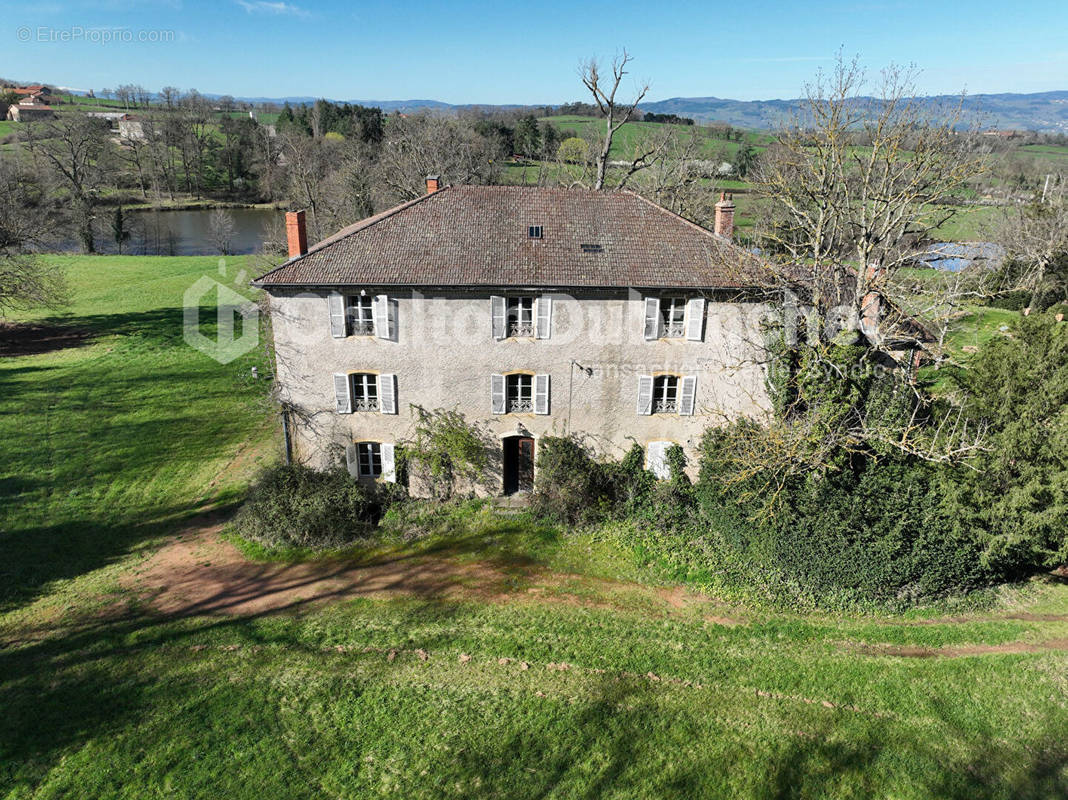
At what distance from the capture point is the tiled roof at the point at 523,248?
62.1 ft

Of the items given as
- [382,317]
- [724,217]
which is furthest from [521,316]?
[724,217]

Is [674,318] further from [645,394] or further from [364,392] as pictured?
[364,392]

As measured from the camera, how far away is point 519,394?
20.5 meters

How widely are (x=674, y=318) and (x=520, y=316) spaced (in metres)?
4.74

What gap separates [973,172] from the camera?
16859 mm

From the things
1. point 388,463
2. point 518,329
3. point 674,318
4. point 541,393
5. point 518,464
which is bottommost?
point 518,464

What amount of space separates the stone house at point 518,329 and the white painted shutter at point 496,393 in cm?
5

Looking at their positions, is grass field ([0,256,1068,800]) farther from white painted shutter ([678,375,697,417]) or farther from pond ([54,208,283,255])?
pond ([54,208,283,255])

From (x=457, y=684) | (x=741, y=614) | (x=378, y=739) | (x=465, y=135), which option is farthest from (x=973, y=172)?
(x=465, y=135)

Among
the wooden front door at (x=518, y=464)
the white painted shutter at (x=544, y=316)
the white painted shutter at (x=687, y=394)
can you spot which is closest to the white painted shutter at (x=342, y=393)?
the wooden front door at (x=518, y=464)

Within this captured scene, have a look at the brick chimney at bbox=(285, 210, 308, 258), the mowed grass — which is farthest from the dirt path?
the brick chimney at bbox=(285, 210, 308, 258)

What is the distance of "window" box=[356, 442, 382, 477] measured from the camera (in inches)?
835

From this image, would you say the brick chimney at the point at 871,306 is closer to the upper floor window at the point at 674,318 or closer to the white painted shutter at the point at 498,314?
the upper floor window at the point at 674,318

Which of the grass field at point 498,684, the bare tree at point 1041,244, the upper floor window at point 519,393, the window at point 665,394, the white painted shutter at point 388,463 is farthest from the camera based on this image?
the bare tree at point 1041,244
